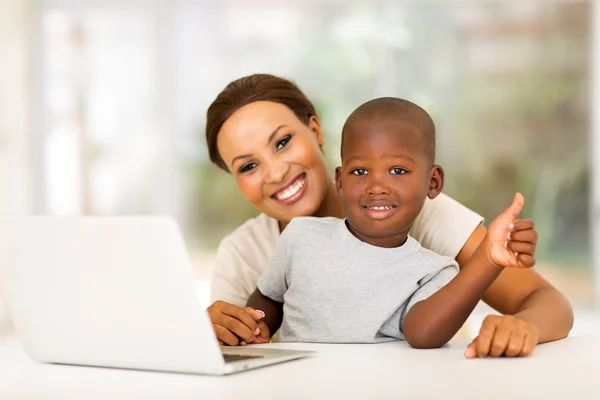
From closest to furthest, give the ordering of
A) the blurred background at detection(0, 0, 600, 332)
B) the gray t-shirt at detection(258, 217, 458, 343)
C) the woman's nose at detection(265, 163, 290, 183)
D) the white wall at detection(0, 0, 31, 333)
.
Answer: the gray t-shirt at detection(258, 217, 458, 343) < the woman's nose at detection(265, 163, 290, 183) < the white wall at detection(0, 0, 31, 333) < the blurred background at detection(0, 0, 600, 332)

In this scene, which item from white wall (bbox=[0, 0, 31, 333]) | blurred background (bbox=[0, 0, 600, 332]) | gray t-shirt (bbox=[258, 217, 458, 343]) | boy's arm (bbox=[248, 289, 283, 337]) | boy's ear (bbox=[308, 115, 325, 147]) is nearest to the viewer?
gray t-shirt (bbox=[258, 217, 458, 343])

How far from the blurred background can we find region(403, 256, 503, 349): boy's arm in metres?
4.52

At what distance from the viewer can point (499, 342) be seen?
3.78ft

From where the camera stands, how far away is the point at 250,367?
1.03m

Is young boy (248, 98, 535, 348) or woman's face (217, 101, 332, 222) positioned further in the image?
woman's face (217, 101, 332, 222)

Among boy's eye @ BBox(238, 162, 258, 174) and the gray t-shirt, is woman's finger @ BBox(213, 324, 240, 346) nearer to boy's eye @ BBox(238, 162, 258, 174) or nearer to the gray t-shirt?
the gray t-shirt

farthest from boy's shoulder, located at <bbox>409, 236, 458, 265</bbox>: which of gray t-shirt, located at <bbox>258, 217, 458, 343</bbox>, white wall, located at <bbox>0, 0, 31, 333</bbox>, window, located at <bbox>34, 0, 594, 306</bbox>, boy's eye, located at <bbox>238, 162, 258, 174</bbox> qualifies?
window, located at <bbox>34, 0, 594, 306</bbox>

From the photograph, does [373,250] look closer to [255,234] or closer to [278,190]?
[278,190]

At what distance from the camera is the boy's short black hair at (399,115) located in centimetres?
141

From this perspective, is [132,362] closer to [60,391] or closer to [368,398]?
[60,391]

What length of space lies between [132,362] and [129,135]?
4872mm

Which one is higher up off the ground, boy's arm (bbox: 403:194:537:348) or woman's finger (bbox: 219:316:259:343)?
boy's arm (bbox: 403:194:537:348)

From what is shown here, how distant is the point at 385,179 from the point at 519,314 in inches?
11.4

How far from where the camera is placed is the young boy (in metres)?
1.35
